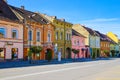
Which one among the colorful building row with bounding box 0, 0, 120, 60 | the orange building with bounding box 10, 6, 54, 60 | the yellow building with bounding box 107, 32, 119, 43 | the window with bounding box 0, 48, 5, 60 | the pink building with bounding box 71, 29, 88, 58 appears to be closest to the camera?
the window with bounding box 0, 48, 5, 60

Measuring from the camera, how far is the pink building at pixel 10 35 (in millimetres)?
43438

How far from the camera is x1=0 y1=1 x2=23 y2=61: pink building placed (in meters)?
43.4

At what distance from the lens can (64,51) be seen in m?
64.6

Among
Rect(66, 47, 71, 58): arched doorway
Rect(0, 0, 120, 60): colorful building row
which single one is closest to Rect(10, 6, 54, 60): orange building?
Rect(0, 0, 120, 60): colorful building row

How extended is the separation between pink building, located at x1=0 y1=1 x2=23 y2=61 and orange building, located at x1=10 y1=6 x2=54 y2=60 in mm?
1432

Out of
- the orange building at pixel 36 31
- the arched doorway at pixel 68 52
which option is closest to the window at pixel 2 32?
the orange building at pixel 36 31

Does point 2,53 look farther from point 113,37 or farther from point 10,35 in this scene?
point 113,37

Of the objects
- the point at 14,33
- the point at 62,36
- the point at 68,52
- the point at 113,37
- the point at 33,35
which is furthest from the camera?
the point at 113,37

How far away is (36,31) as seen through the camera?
52.8 metres

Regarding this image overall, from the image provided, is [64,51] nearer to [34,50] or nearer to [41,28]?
[41,28]

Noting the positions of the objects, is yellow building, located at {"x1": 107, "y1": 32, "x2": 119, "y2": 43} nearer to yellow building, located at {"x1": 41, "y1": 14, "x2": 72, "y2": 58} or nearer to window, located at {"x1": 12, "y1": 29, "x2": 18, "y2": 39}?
yellow building, located at {"x1": 41, "y1": 14, "x2": 72, "y2": 58}

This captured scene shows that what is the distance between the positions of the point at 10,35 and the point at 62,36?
2001 centimetres

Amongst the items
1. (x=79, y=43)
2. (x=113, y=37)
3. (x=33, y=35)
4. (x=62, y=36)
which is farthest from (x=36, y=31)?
(x=113, y=37)

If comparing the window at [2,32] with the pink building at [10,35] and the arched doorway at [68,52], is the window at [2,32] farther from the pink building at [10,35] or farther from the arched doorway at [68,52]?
the arched doorway at [68,52]
